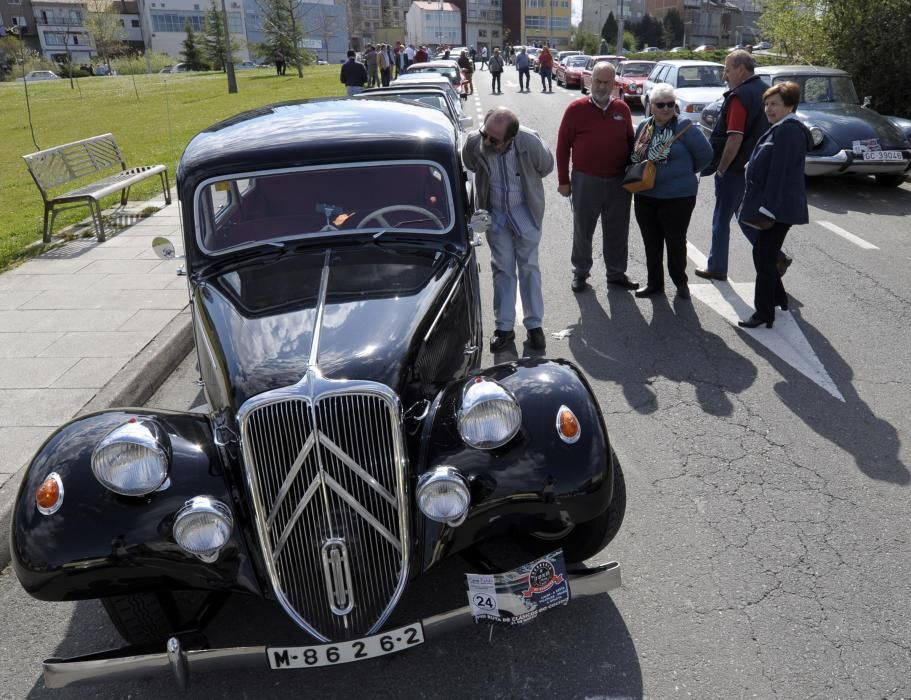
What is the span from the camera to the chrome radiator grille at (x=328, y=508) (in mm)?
2961

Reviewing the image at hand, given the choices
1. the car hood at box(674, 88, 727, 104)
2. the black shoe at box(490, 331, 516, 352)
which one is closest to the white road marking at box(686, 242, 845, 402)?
the black shoe at box(490, 331, 516, 352)

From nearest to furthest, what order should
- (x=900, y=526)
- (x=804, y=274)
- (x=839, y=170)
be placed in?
(x=900, y=526) → (x=804, y=274) → (x=839, y=170)

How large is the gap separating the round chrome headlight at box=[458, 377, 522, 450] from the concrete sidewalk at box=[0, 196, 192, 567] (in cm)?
258

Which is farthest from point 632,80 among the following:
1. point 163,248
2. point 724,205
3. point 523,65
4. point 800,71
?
point 163,248

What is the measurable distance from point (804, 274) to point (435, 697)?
656cm

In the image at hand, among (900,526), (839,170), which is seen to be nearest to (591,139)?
(900,526)

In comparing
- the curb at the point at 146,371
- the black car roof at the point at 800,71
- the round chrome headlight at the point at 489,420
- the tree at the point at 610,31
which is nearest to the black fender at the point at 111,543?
the round chrome headlight at the point at 489,420

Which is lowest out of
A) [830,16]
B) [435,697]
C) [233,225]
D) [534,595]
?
[435,697]

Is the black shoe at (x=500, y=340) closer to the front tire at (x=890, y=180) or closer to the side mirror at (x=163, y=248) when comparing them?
the side mirror at (x=163, y=248)

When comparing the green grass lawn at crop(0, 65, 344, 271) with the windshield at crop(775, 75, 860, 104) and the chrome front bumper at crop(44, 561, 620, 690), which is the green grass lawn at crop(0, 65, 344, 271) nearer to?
the chrome front bumper at crop(44, 561, 620, 690)

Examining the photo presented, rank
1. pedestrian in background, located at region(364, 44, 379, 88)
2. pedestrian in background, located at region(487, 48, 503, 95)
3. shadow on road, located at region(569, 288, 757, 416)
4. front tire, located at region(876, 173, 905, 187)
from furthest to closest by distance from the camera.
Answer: pedestrian in background, located at region(487, 48, 503, 95)
pedestrian in background, located at region(364, 44, 379, 88)
front tire, located at region(876, 173, 905, 187)
shadow on road, located at region(569, 288, 757, 416)

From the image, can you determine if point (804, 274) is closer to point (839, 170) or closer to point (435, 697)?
point (839, 170)

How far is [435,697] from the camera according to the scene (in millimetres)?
3016

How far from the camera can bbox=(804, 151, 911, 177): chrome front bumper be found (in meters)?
11.1
